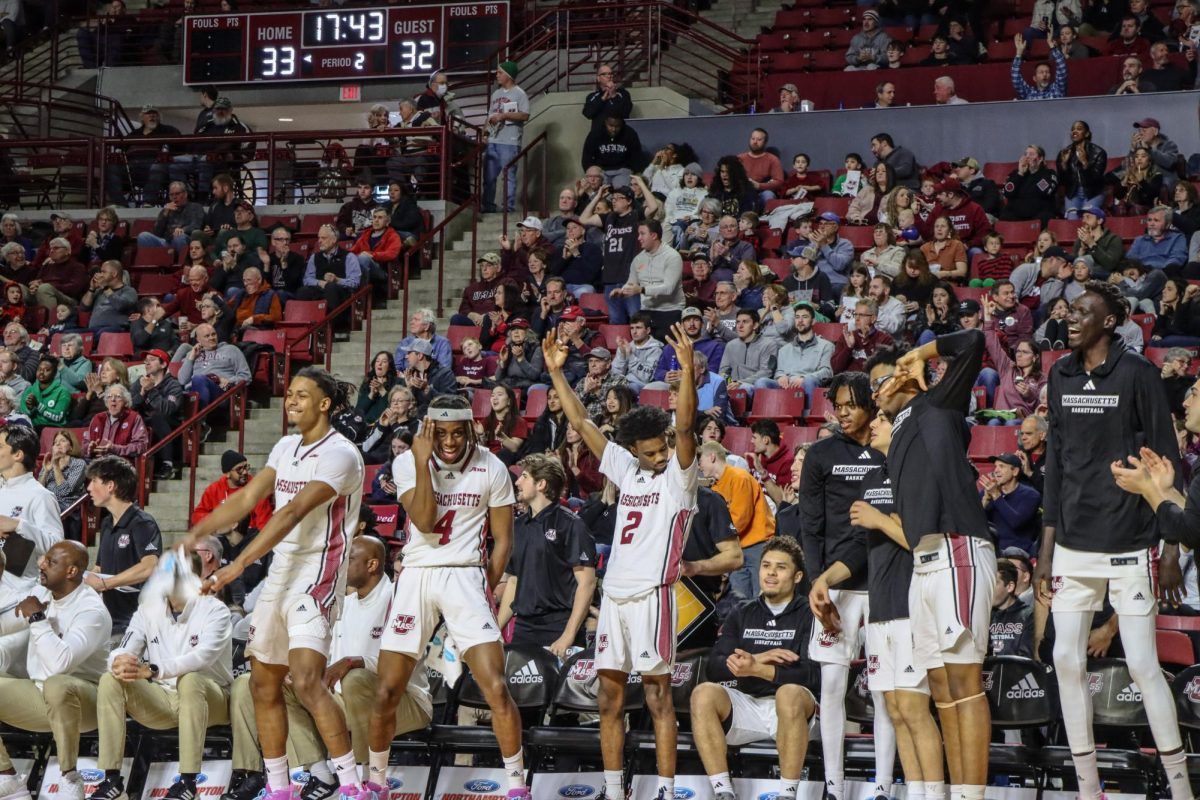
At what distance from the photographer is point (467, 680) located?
29.5 ft

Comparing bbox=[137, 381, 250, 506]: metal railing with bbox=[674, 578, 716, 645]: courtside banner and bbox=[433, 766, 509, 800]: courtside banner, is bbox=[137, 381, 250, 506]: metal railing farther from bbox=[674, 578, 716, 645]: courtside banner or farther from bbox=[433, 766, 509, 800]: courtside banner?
bbox=[674, 578, 716, 645]: courtside banner

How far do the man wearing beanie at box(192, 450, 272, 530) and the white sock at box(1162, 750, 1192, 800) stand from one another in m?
7.53

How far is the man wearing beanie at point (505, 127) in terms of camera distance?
18.3 meters

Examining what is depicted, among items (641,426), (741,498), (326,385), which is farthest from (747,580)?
(326,385)

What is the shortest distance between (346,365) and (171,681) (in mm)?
7432

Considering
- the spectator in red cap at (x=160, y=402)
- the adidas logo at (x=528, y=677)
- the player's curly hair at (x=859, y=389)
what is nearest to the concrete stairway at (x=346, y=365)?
the spectator in red cap at (x=160, y=402)

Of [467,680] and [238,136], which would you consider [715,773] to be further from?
[238,136]

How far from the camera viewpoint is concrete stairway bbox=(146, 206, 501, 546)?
550 inches

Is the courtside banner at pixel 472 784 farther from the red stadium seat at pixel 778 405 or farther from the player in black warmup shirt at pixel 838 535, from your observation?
the red stadium seat at pixel 778 405

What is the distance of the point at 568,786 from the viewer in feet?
27.2

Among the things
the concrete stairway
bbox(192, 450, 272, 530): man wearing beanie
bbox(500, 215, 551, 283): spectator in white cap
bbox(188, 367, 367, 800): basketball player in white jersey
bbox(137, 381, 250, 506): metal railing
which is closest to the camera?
bbox(188, 367, 367, 800): basketball player in white jersey

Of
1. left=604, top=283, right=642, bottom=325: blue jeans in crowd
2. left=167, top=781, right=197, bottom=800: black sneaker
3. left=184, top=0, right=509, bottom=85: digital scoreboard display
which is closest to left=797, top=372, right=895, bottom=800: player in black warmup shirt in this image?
left=167, top=781, right=197, bottom=800: black sneaker

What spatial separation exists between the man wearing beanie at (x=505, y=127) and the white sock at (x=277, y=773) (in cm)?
1135

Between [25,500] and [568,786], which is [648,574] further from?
[25,500]
